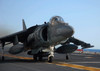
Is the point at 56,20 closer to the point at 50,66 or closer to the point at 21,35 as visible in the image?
the point at 50,66

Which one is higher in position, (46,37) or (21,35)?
(21,35)

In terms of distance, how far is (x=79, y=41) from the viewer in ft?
69.5

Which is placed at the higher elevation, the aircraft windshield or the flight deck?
the aircraft windshield

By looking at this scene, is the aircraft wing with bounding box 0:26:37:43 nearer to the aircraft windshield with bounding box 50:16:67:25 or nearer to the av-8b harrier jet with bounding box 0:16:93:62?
the av-8b harrier jet with bounding box 0:16:93:62

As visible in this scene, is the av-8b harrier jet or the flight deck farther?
the av-8b harrier jet

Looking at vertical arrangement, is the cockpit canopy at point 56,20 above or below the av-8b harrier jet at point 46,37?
above

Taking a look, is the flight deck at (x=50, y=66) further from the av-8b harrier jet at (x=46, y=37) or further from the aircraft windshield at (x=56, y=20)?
the aircraft windshield at (x=56, y=20)

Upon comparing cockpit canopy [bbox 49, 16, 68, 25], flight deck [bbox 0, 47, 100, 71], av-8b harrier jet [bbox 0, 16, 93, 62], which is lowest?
flight deck [bbox 0, 47, 100, 71]

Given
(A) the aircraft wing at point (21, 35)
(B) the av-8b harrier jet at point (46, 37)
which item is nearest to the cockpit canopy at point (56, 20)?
(B) the av-8b harrier jet at point (46, 37)

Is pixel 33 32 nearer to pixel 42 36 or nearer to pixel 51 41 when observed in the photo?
pixel 42 36

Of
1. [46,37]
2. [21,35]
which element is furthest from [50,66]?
[21,35]

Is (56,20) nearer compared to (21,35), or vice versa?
(56,20)

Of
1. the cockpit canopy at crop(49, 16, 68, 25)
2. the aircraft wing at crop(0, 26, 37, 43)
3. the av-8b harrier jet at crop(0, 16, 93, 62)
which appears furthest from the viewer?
the aircraft wing at crop(0, 26, 37, 43)

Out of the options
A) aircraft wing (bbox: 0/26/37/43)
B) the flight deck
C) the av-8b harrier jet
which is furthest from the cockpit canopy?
the flight deck
